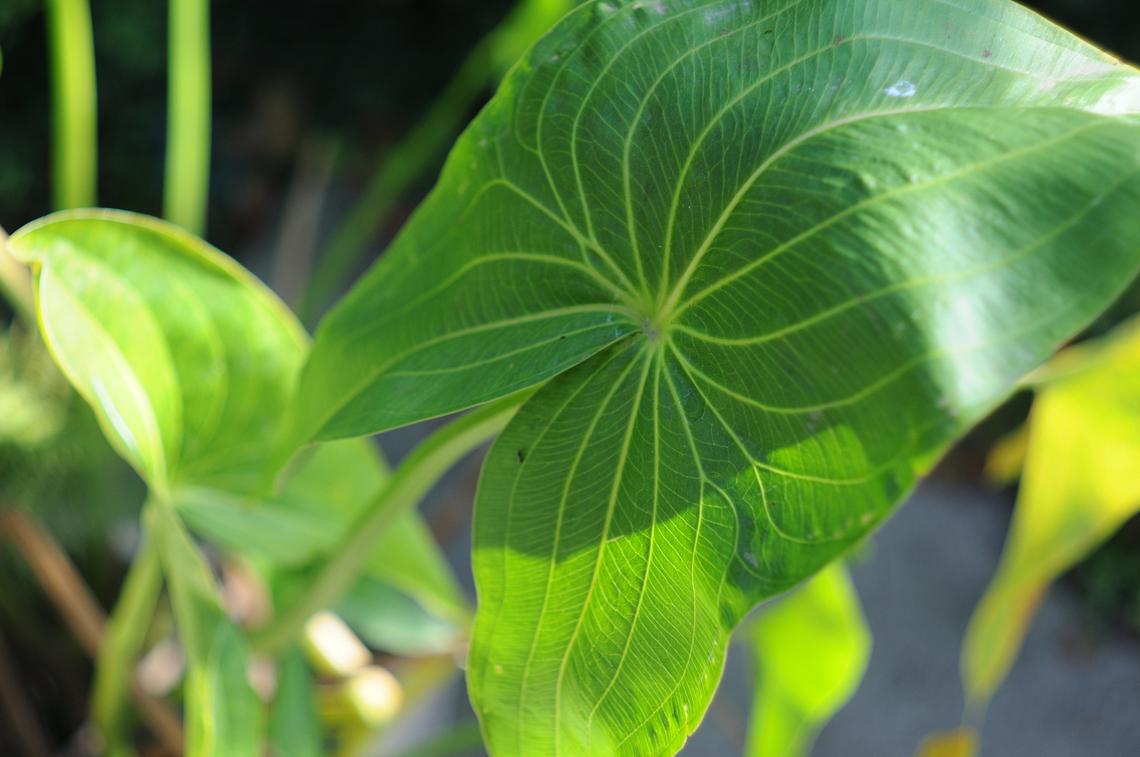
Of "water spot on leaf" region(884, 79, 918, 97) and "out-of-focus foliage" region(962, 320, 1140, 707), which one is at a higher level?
"water spot on leaf" region(884, 79, 918, 97)

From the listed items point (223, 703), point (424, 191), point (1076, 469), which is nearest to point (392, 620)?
point (223, 703)

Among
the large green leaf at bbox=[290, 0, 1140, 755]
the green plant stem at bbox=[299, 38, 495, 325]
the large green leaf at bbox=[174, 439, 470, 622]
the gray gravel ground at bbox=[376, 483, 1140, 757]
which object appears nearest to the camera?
the large green leaf at bbox=[290, 0, 1140, 755]

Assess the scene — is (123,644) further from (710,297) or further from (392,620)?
(710,297)

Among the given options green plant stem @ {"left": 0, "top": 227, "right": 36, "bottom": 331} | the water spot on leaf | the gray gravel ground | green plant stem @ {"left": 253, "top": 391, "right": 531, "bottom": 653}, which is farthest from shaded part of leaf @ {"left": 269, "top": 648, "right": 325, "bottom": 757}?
the gray gravel ground

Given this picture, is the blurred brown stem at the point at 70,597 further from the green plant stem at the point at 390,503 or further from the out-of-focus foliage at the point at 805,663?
the out-of-focus foliage at the point at 805,663

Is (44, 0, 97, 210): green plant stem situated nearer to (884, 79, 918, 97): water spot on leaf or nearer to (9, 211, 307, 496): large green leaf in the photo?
(9, 211, 307, 496): large green leaf

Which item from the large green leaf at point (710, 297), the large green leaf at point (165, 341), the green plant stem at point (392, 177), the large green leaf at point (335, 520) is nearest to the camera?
the large green leaf at point (710, 297)

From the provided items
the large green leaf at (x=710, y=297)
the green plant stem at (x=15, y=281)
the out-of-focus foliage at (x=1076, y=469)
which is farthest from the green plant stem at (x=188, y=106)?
the out-of-focus foliage at (x=1076, y=469)
